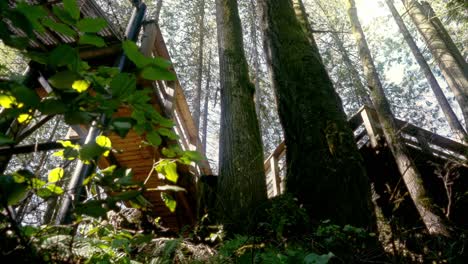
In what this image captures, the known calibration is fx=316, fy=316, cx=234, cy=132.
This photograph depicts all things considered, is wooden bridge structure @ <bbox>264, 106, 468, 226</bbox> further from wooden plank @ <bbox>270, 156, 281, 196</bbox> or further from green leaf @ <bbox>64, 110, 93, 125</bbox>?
green leaf @ <bbox>64, 110, 93, 125</bbox>

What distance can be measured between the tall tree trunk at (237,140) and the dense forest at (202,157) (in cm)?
2

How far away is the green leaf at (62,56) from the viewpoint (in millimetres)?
707

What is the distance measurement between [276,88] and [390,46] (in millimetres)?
21156

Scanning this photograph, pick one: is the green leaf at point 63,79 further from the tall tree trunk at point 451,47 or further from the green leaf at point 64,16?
the tall tree trunk at point 451,47

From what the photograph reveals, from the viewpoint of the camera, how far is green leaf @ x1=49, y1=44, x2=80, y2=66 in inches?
27.8

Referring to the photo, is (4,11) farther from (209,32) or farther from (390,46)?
(390,46)

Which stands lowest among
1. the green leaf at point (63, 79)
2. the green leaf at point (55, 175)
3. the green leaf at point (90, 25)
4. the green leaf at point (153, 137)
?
the green leaf at point (55, 175)

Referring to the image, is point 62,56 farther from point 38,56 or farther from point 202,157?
point 202,157

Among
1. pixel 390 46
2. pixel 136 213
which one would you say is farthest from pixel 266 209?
pixel 390 46

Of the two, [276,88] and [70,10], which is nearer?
[70,10]

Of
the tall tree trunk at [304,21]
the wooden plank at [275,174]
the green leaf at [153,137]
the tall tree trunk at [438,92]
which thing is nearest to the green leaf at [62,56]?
the green leaf at [153,137]

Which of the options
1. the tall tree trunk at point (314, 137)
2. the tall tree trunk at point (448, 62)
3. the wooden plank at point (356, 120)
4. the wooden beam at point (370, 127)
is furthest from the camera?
the tall tree trunk at point (448, 62)

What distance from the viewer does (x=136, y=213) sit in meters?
3.66

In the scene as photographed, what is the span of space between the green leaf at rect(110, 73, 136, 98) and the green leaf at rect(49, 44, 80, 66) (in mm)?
107
